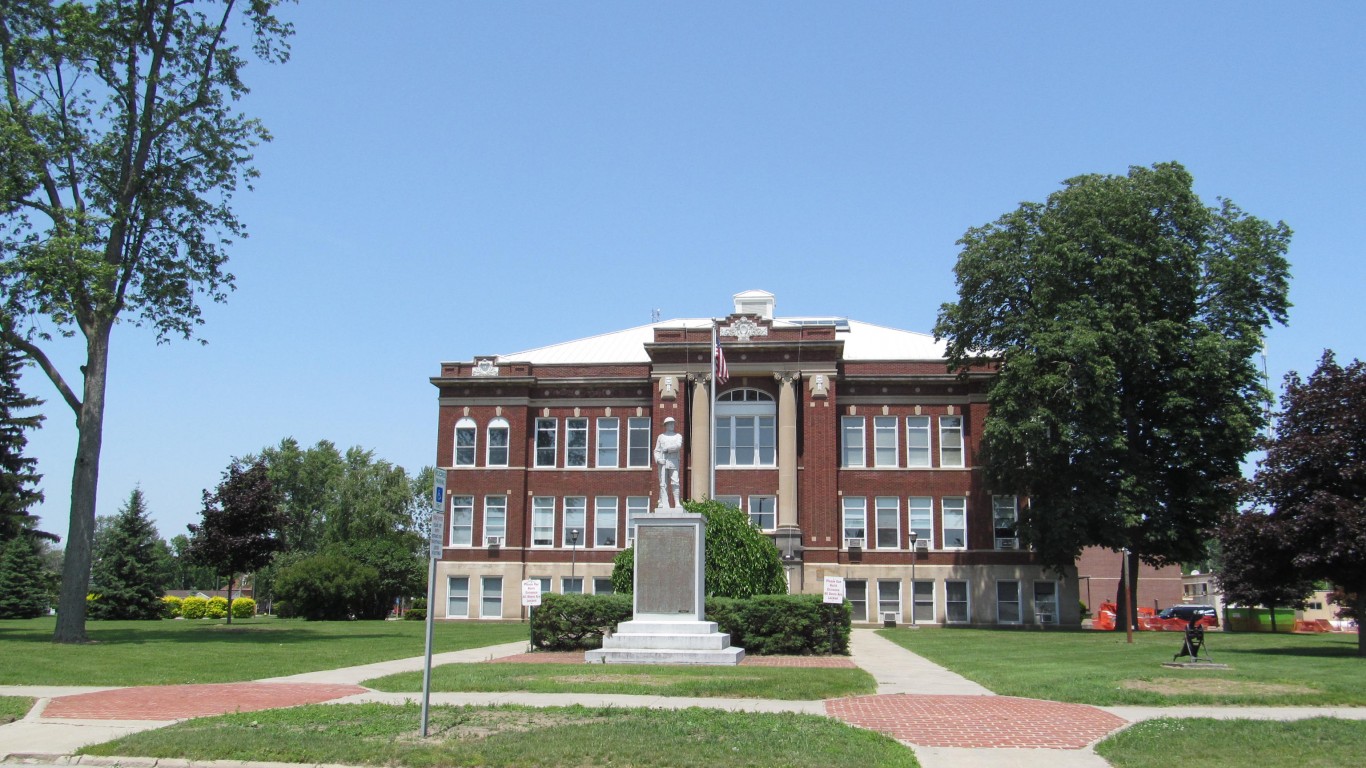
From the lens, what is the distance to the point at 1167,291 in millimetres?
41125

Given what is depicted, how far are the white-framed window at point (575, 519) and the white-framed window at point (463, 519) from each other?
4411 millimetres

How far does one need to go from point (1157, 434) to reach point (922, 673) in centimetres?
2366

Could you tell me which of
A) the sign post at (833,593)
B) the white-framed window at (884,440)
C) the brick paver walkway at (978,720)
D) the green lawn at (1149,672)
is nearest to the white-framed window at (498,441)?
the white-framed window at (884,440)

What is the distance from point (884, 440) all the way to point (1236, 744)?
38.7m

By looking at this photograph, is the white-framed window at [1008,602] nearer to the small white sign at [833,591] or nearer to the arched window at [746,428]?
the arched window at [746,428]

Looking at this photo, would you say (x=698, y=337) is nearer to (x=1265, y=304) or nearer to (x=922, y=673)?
(x=1265, y=304)

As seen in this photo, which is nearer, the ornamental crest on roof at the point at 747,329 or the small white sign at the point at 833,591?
the small white sign at the point at 833,591

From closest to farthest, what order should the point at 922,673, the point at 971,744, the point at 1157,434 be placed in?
the point at 971,744 < the point at 922,673 < the point at 1157,434

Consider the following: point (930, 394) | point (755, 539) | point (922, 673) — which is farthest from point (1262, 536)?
point (930, 394)

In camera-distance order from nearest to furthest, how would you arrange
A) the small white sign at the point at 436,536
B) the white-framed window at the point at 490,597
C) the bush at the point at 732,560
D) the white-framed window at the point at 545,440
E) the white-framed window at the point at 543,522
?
1. the small white sign at the point at 436,536
2. the bush at the point at 732,560
3. the white-framed window at the point at 490,597
4. the white-framed window at the point at 543,522
5. the white-framed window at the point at 545,440

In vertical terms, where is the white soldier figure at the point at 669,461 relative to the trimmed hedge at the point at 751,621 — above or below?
above

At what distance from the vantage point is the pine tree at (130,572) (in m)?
52.0

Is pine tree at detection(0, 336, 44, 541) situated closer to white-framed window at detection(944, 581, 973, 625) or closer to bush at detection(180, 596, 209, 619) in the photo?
bush at detection(180, 596, 209, 619)

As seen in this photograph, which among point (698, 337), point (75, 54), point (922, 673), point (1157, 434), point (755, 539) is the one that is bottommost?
point (922, 673)
